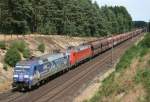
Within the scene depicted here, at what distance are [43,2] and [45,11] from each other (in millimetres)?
5482

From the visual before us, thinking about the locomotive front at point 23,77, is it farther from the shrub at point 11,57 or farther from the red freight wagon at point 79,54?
the red freight wagon at point 79,54

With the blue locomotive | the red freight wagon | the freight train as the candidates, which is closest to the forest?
the red freight wagon

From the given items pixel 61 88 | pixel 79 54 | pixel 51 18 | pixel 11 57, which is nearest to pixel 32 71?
pixel 61 88

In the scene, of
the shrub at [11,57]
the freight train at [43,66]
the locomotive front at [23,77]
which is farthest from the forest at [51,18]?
the locomotive front at [23,77]

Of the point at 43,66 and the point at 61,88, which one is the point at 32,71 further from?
the point at 61,88

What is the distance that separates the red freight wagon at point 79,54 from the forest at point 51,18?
22.8m

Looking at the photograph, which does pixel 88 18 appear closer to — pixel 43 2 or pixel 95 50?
pixel 43 2

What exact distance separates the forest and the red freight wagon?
74.7 ft

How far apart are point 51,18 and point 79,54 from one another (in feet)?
193

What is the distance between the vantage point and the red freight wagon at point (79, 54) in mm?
76000

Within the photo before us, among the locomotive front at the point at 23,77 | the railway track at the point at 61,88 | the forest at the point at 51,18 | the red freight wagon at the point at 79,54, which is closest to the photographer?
the railway track at the point at 61,88

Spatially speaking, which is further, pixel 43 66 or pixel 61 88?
pixel 43 66

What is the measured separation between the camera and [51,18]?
455 ft

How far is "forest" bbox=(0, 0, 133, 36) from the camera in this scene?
352 ft
